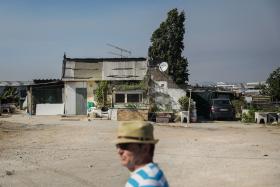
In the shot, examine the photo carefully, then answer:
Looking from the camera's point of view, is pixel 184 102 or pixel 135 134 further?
pixel 184 102

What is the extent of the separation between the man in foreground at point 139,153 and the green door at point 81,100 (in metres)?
31.1

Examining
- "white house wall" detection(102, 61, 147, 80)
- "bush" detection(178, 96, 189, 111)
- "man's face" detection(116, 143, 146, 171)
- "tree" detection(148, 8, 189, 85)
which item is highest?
"tree" detection(148, 8, 189, 85)

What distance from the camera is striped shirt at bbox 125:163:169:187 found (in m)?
2.84

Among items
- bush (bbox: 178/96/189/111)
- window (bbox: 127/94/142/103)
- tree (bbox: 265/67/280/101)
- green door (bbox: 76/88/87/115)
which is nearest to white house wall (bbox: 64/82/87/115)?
green door (bbox: 76/88/87/115)

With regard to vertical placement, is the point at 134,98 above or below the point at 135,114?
above

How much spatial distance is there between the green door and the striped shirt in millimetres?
31177

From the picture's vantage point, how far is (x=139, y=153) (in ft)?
9.78

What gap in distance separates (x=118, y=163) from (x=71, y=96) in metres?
22.9

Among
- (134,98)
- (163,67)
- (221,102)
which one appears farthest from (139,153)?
(163,67)

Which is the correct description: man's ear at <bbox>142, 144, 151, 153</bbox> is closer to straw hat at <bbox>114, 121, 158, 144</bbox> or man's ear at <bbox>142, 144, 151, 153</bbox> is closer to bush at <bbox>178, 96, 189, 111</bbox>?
straw hat at <bbox>114, 121, 158, 144</bbox>

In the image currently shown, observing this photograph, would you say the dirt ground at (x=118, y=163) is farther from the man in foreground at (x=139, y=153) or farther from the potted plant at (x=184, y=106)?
the potted plant at (x=184, y=106)

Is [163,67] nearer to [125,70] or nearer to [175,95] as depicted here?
[175,95]

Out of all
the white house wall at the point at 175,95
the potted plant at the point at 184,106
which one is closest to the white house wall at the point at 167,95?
the white house wall at the point at 175,95

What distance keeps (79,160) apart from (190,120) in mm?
17370
